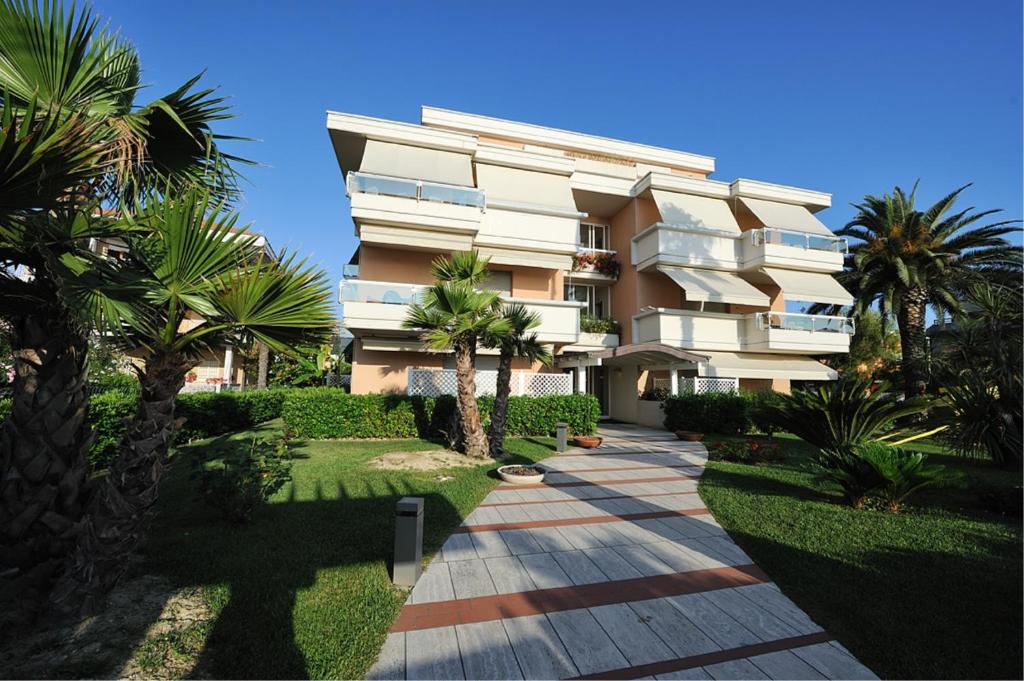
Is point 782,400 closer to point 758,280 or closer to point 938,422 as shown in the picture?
point 938,422

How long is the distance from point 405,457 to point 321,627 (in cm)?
694

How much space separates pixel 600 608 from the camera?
13.0 ft

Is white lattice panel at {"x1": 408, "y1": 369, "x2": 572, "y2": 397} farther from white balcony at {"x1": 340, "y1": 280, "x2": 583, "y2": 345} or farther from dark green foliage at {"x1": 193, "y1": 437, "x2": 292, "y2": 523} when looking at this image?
dark green foliage at {"x1": 193, "y1": 437, "x2": 292, "y2": 523}

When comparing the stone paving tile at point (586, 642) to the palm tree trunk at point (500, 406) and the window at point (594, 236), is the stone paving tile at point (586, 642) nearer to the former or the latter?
the palm tree trunk at point (500, 406)

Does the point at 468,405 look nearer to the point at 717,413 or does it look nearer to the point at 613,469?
the point at 613,469

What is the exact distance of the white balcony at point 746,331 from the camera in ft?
59.6

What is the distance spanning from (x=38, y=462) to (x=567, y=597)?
4668 millimetres

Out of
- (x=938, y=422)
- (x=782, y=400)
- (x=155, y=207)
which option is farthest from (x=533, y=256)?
(x=155, y=207)

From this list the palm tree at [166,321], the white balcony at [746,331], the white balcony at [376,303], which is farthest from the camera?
the white balcony at [746,331]

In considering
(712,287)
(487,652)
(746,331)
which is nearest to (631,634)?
(487,652)

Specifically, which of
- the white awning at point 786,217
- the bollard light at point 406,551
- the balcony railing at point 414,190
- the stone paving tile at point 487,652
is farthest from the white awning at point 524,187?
the stone paving tile at point 487,652

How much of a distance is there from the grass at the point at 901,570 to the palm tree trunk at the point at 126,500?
597 cm

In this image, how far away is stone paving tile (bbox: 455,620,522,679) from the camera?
3064mm

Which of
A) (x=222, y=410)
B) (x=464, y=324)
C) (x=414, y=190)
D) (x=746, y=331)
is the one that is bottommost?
(x=222, y=410)
